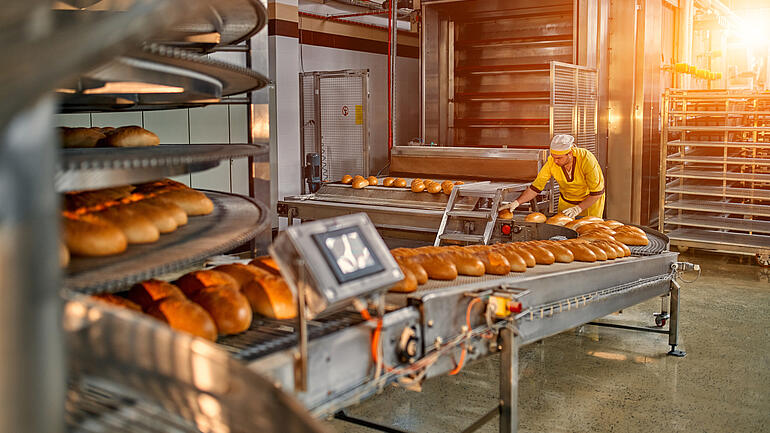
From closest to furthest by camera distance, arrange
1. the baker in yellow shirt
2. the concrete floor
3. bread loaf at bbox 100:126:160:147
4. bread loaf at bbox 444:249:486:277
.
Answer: bread loaf at bbox 100:126:160:147
bread loaf at bbox 444:249:486:277
the concrete floor
the baker in yellow shirt

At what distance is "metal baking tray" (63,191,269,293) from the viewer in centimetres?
133

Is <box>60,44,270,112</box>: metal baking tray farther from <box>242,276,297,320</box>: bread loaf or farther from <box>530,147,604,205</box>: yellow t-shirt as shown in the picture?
<box>530,147,604,205</box>: yellow t-shirt

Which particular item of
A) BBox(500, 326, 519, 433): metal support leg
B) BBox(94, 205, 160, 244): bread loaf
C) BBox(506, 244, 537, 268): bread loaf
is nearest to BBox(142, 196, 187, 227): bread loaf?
BBox(94, 205, 160, 244): bread loaf

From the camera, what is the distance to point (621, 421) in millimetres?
2982

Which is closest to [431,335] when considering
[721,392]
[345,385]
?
[345,385]

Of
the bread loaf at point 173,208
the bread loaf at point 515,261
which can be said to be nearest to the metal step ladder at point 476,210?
the bread loaf at point 515,261

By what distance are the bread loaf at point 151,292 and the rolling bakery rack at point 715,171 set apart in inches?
233

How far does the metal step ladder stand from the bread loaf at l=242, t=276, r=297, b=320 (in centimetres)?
295

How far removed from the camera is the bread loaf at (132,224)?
1663 millimetres

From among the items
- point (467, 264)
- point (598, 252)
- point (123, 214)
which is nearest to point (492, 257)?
point (467, 264)

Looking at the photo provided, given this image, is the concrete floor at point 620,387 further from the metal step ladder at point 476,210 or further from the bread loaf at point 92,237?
the bread loaf at point 92,237

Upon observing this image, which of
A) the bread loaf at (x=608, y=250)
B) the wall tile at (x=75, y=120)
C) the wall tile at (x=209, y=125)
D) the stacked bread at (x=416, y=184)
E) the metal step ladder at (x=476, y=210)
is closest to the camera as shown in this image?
the bread loaf at (x=608, y=250)

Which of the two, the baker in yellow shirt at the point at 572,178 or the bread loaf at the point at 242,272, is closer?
the bread loaf at the point at 242,272

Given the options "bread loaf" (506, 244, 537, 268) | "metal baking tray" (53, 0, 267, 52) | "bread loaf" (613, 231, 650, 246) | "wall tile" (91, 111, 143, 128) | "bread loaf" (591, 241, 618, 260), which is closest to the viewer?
"metal baking tray" (53, 0, 267, 52)
